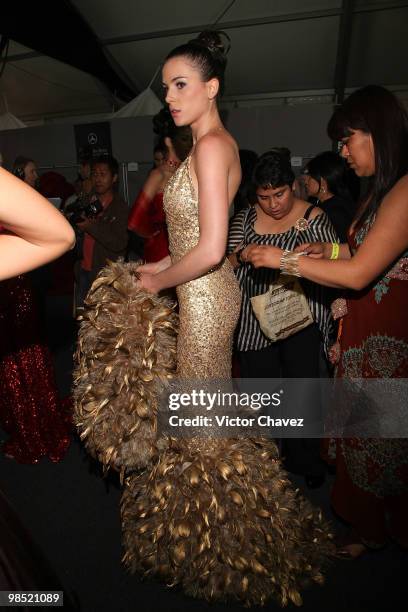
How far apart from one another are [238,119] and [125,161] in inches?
69.0

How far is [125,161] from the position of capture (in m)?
6.60

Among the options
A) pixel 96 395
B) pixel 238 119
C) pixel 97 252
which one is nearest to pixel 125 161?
pixel 238 119

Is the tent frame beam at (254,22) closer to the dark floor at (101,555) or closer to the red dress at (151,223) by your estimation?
the red dress at (151,223)

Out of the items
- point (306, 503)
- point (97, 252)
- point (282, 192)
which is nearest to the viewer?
point (306, 503)

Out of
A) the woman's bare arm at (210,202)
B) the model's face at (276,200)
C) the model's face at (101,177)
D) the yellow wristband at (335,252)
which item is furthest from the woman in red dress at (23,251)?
the model's face at (101,177)

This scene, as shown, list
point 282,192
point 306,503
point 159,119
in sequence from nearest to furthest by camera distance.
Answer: point 306,503, point 282,192, point 159,119

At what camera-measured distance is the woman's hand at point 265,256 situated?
59.4 inches

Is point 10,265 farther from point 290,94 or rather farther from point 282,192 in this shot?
point 290,94

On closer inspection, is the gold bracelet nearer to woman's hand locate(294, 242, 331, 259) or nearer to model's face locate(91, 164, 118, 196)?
woman's hand locate(294, 242, 331, 259)

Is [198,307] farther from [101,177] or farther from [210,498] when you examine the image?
[101,177]

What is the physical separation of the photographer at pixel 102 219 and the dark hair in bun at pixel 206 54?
1.54 m

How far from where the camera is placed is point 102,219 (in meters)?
3.09

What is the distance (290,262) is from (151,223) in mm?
1448

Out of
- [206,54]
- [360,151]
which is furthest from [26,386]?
[360,151]
